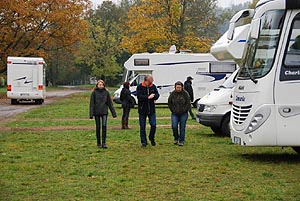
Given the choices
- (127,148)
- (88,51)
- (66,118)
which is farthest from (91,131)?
(88,51)

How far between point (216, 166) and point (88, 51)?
6626cm

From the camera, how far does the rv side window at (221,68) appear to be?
1316 inches

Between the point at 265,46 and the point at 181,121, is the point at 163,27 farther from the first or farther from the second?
the point at 265,46

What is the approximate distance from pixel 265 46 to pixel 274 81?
0.81 m

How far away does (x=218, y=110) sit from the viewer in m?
17.3

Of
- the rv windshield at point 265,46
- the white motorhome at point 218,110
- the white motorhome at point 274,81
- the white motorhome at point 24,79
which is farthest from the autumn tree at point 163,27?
the white motorhome at point 274,81

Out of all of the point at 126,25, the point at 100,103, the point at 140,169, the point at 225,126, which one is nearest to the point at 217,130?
the point at 225,126

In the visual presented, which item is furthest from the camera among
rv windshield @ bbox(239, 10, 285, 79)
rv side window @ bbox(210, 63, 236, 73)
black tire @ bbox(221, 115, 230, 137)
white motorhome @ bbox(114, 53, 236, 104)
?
white motorhome @ bbox(114, 53, 236, 104)

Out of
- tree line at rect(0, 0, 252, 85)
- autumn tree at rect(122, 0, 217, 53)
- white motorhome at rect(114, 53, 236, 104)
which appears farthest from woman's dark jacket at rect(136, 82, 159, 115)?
autumn tree at rect(122, 0, 217, 53)

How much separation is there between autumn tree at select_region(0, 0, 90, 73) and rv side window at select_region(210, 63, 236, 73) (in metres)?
21.1

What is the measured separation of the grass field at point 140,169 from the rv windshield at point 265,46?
6.21ft

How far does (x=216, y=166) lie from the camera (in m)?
12.2

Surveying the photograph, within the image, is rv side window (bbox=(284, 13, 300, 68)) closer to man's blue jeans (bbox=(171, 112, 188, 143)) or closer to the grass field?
the grass field

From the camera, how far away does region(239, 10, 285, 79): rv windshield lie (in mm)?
12055
